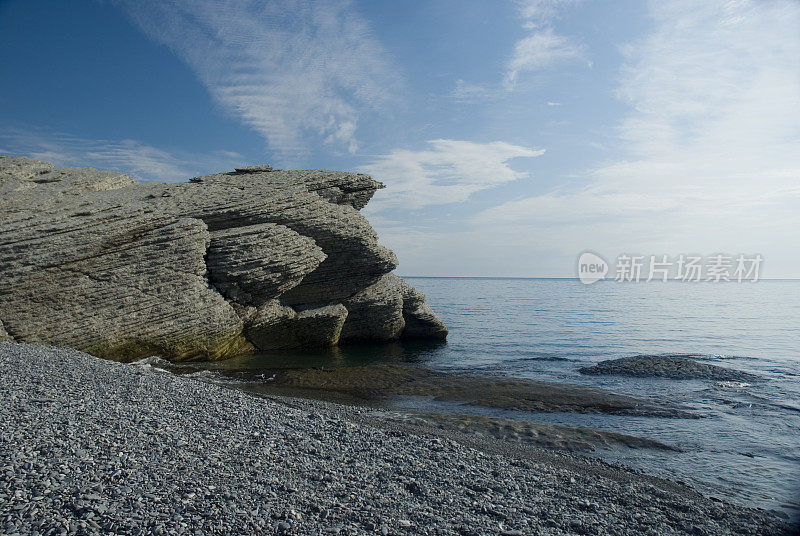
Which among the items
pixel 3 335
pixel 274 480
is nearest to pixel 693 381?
pixel 274 480

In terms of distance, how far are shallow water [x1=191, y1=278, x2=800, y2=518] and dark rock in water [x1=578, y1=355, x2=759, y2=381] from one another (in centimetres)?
88

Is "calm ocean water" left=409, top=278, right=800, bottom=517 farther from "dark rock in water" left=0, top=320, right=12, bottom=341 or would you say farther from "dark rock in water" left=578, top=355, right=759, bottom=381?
"dark rock in water" left=0, top=320, right=12, bottom=341

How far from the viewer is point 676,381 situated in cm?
2245

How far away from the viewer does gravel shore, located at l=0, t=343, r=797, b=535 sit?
642 cm

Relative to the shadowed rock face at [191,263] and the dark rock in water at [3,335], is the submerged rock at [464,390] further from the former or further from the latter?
the dark rock in water at [3,335]

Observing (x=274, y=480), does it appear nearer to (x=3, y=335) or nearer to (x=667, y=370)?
(x=3, y=335)

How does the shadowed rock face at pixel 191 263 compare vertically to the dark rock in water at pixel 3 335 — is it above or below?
above

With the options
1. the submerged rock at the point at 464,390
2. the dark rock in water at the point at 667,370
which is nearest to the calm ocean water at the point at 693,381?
the dark rock in water at the point at 667,370

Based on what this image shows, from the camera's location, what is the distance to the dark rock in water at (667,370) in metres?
23.1

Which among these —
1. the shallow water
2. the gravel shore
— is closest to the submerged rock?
the shallow water

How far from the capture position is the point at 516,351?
104 feet

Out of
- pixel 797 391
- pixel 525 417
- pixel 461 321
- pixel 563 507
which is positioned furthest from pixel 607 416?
pixel 461 321

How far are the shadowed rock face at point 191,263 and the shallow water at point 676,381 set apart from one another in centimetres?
256

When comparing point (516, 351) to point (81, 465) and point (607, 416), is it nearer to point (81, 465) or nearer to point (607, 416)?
point (607, 416)
